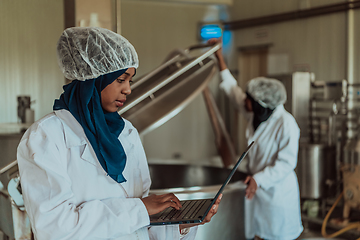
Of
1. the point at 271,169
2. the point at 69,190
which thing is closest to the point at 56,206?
the point at 69,190

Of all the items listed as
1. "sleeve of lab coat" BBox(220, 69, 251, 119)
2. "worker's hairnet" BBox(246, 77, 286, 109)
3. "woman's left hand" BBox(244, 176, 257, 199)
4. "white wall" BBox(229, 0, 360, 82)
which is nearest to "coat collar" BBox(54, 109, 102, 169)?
"woman's left hand" BBox(244, 176, 257, 199)

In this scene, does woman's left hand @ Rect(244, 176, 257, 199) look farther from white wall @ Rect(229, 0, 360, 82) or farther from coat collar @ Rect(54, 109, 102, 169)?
white wall @ Rect(229, 0, 360, 82)

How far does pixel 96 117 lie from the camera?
1151 millimetres

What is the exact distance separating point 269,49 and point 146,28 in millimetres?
2156

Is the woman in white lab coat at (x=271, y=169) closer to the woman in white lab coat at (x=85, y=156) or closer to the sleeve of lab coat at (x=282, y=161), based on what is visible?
the sleeve of lab coat at (x=282, y=161)

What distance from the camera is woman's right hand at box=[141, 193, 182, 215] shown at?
116 cm

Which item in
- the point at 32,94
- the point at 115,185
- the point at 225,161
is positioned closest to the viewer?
the point at 115,185

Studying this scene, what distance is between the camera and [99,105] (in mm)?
1141

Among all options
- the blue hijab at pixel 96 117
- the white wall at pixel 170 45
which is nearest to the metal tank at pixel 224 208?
the blue hijab at pixel 96 117

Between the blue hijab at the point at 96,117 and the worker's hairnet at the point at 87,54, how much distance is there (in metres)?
0.03

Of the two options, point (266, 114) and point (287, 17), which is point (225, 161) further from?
point (287, 17)

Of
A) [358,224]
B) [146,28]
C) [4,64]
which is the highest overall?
Result: [146,28]

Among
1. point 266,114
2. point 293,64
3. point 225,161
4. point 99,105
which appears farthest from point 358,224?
point 99,105

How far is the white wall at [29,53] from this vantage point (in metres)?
1.89
